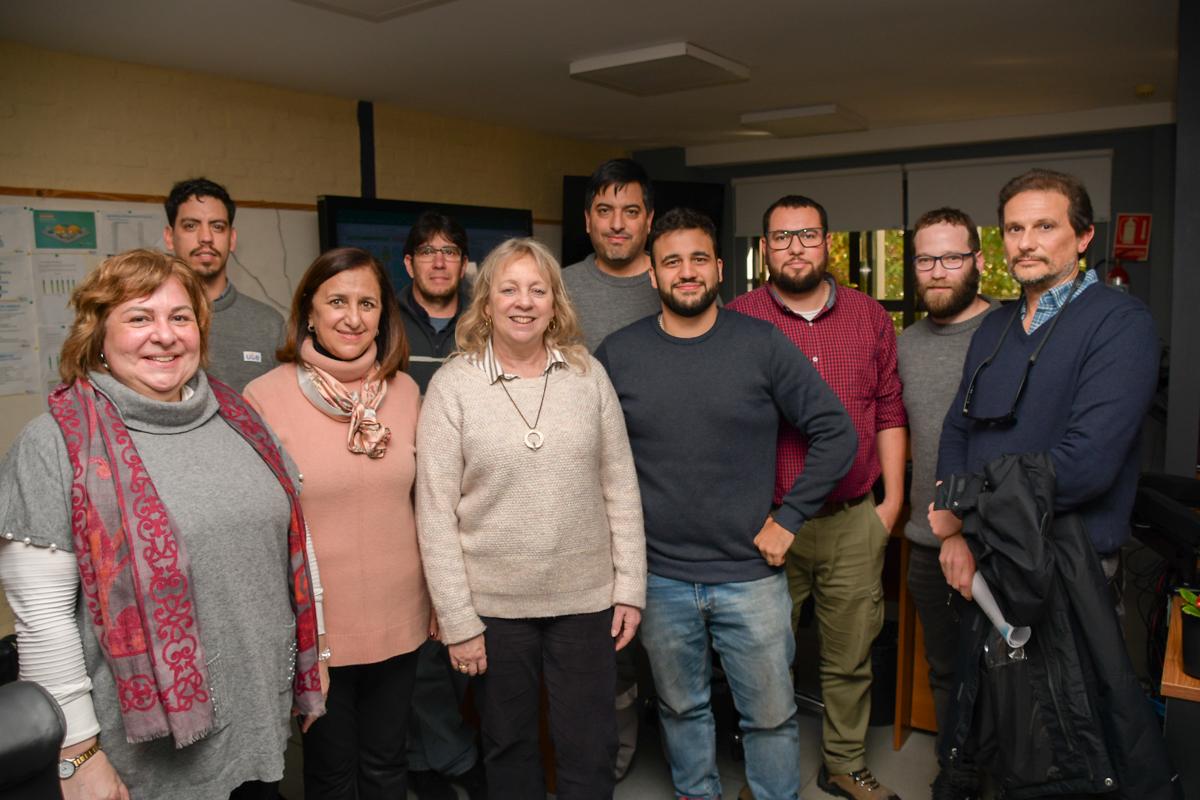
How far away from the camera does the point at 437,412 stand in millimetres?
2029

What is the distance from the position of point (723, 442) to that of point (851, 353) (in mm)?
542

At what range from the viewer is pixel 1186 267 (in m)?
3.14

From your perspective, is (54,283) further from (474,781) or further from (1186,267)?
(1186,267)

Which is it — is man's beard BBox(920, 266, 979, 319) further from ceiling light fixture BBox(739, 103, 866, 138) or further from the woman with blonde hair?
ceiling light fixture BBox(739, 103, 866, 138)

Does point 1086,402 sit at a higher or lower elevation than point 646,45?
lower

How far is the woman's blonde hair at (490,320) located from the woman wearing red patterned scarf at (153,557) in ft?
1.91

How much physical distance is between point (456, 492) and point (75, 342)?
0.81 m

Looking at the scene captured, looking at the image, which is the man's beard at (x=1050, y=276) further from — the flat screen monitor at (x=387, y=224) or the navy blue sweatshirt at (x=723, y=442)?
the flat screen monitor at (x=387, y=224)

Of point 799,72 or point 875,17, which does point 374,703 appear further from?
point 799,72

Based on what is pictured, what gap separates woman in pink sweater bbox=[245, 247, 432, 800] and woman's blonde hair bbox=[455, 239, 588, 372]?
0.18 meters

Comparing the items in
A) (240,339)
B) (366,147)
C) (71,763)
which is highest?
(366,147)

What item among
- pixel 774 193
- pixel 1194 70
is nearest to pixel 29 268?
pixel 1194 70

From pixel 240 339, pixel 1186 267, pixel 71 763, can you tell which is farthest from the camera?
pixel 1186 267

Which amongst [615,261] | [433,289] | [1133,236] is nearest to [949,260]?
[615,261]
